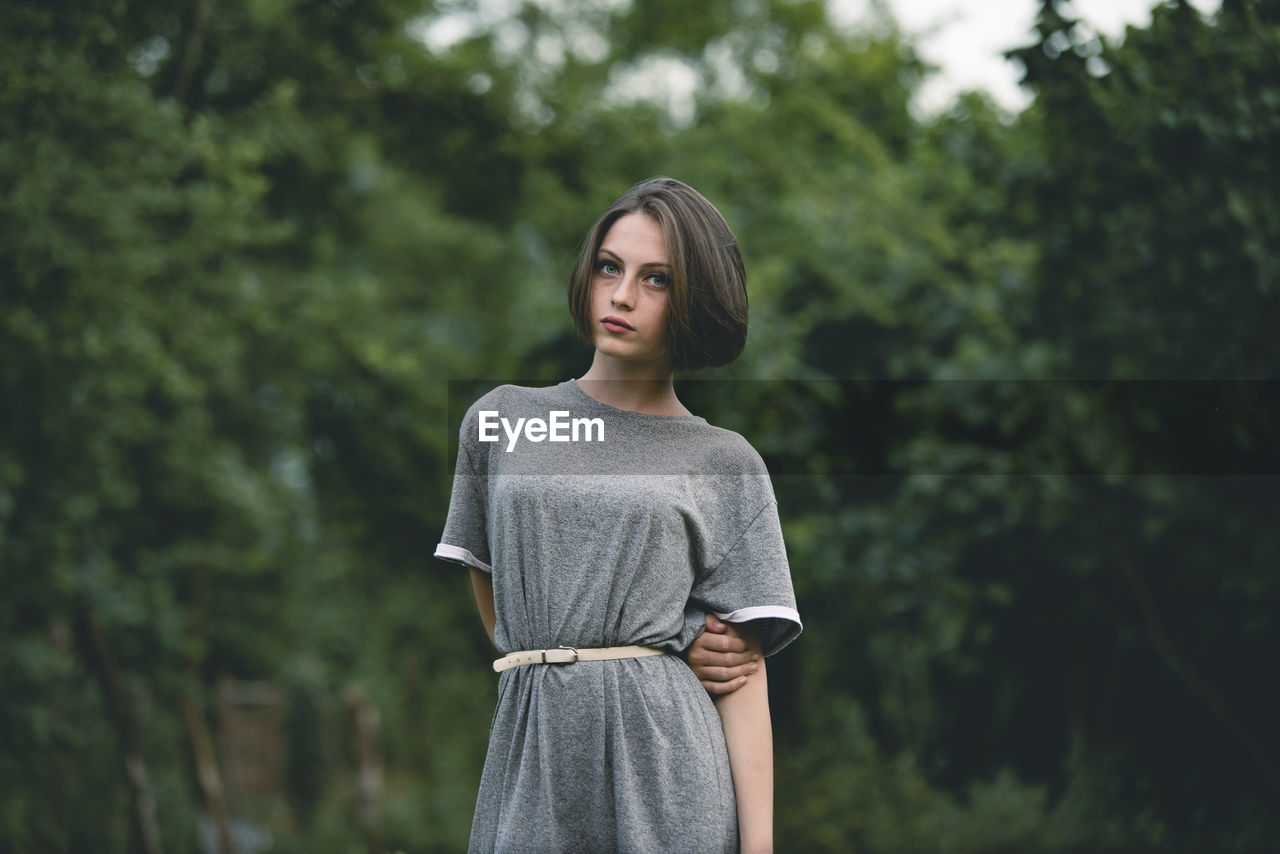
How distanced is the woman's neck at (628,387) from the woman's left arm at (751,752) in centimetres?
40

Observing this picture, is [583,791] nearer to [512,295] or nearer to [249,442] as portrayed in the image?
[249,442]

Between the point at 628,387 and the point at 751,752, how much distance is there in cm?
63

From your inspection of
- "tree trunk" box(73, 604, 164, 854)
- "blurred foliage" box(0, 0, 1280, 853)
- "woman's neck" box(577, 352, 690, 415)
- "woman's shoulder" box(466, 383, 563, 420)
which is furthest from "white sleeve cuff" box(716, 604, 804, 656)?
"tree trunk" box(73, 604, 164, 854)

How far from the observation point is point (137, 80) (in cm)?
655

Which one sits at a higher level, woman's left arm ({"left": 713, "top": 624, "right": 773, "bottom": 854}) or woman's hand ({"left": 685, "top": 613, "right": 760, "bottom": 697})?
woman's hand ({"left": 685, "top": 613, "right": 760, "bottom": 697})

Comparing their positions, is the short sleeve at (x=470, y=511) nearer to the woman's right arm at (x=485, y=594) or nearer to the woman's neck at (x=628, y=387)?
the woman's right arm at (x=485, y=594)

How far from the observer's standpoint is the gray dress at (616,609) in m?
1.93

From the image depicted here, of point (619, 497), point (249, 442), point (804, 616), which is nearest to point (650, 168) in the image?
point (804, 616)

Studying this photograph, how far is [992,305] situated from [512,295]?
8123 millimetres

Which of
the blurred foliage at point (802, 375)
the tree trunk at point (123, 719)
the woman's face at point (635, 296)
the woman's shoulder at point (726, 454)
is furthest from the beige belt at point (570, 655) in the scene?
the tree trunk at point (123, 719)

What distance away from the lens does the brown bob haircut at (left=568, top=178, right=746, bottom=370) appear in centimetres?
205

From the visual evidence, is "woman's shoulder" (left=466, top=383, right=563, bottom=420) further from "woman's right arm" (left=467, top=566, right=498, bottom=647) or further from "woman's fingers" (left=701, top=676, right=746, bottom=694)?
"woman's fingers" (left=701, top=676, right=746, bottom=694)

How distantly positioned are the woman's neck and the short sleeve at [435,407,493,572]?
220 millimetres

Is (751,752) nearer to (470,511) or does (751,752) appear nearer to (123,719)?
(470,511)
